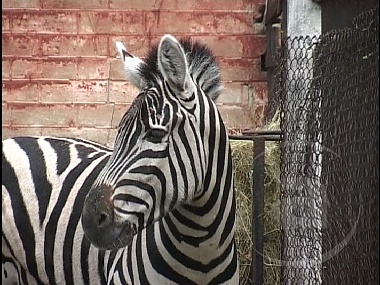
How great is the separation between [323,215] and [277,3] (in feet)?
5.25

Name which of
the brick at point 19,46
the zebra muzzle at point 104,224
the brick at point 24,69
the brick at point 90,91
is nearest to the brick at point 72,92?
the brick at point 90,91

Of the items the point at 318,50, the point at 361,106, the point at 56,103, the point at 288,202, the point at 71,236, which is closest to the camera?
the point at 361,106

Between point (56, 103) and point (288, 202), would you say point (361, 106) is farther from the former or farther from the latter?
Answer: point (56, 103)

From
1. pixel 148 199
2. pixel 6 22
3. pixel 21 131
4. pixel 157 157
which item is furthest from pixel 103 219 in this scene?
pixel 6 22

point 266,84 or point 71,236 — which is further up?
point 266,84

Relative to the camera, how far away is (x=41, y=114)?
5.30 meters

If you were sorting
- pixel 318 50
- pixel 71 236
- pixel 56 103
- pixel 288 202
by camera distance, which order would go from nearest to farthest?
pixel 71 236, pixel 318 50, pixel 288 202, pixel 56 103

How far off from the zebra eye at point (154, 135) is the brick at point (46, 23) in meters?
2.74

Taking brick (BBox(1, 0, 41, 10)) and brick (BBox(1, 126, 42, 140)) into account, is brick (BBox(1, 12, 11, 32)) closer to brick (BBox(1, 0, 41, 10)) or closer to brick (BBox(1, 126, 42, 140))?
brick (BBox(1, 0, 41, 10))

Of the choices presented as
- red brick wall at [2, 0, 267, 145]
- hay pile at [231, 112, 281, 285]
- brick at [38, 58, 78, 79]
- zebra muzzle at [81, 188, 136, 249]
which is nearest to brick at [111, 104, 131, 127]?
red brick wall at [2, 0, 267, 145]

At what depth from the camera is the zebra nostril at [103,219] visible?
2684 millimetres

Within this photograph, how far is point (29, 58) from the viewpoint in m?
5.32

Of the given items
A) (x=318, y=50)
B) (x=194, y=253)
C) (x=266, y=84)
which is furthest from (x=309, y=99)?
(x=266, y=84)

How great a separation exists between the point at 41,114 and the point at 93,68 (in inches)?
17.7
